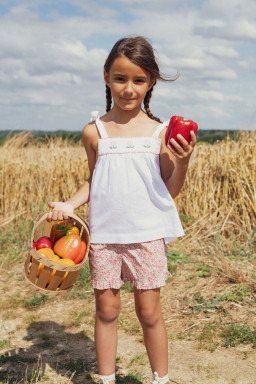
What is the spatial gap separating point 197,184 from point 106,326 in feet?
12.6

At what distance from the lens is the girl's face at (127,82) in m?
2.22

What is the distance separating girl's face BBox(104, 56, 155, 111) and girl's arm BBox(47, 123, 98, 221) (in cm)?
24

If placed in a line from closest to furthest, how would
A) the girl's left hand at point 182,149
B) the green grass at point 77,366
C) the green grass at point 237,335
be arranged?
the girl's left hand at point 182,149, the green grass at point 77,366, the green grass at point 237,335

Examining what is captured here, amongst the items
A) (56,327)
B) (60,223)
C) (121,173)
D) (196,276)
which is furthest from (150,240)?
(196,276)

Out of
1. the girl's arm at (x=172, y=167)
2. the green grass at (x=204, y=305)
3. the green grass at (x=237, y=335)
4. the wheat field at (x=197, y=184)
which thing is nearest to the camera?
the girl's arm at (x=172, y=167)

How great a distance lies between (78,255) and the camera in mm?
2273

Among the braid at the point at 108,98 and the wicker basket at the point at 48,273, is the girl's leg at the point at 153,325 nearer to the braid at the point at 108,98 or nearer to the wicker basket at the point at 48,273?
the wicker basket at the point at 48,273

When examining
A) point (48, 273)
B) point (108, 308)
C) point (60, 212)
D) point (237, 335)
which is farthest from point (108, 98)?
point (237, 335)

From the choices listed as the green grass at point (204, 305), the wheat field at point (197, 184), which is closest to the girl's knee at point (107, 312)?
the green grass at point (204, 305)

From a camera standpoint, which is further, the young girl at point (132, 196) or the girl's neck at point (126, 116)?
the girl's neck at point (126, 116)

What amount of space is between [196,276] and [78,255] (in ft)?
8.13

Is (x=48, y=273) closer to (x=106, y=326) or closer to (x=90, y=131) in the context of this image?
(x=106, y=326)

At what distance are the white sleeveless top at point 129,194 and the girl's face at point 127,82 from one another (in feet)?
0.63

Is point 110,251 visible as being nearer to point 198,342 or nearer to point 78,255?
point 78,255
